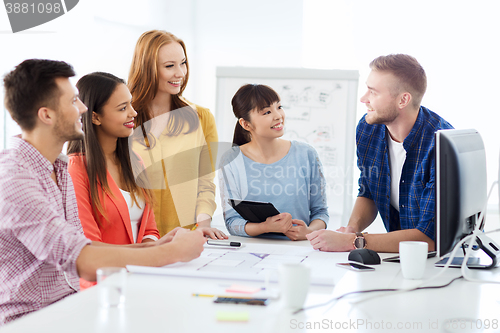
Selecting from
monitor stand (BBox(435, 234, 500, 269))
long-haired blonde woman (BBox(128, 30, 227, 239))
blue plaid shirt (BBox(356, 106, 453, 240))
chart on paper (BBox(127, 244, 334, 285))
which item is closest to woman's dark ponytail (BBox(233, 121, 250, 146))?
long-haired blonde woman (BBox(128, 30, 227, 239))

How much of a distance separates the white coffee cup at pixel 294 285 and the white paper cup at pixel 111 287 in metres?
0.37

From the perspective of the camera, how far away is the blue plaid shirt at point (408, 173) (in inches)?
71.3

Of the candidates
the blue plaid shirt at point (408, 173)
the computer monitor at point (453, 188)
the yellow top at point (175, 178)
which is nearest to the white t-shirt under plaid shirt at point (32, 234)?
the yellow top at point (175, 178)

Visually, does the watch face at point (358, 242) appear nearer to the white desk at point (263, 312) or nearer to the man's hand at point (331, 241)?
the man's hand at point (331, 241)

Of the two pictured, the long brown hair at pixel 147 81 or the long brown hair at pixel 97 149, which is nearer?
the long brown hair at pixel 97 149

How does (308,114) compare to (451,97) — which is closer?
(308,114)

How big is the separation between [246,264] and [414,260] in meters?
0.51

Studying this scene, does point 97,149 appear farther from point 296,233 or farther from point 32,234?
point 296,233

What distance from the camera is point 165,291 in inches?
44.8

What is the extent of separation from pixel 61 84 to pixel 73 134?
160 mm

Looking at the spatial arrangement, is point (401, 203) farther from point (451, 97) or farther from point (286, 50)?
point (286, 50)

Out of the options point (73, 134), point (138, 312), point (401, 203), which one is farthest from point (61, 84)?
point (401, 203)

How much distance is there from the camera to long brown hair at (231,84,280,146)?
2.35 m

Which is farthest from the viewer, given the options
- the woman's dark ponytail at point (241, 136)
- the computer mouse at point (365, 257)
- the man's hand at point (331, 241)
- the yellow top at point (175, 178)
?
the woman's dark ponytail at point (241, 136)
